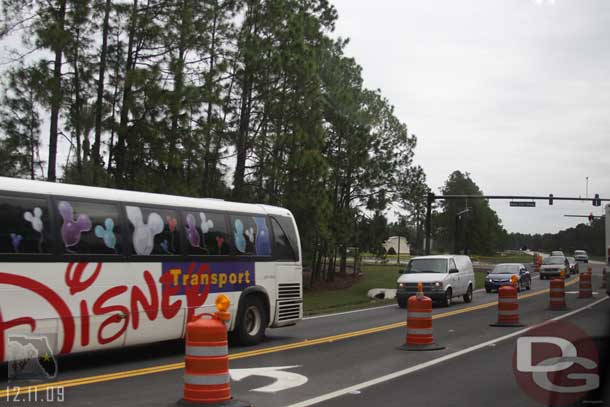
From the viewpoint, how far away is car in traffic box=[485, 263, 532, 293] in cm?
3788

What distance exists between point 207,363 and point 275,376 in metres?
3.05

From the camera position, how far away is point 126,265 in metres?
11.7

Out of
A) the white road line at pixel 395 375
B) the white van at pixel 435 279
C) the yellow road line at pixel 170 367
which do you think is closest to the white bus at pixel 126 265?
the yellow road line at pixel 170 367

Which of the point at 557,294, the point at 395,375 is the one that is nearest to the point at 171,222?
the point at 395,375

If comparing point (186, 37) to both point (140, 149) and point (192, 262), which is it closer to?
point (140, 149)

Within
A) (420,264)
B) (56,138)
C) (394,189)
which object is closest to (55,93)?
(56,138)

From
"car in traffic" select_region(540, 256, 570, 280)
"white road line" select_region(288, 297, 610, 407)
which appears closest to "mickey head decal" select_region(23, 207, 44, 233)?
"white road line" select_region(288, 297, 610, 407)

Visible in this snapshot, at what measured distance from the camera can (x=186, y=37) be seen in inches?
1010

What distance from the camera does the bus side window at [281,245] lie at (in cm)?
1538

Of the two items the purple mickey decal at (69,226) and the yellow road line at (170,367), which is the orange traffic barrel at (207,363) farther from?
the purple mickey decal at (69,226)

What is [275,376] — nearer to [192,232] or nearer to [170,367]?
[170,367]

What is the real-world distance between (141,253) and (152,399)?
3.76 metres

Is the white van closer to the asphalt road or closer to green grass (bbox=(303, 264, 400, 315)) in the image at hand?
green grass (bbox=(303, 264, 400, 315))

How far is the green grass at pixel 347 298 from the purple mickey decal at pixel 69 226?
14.6 m
